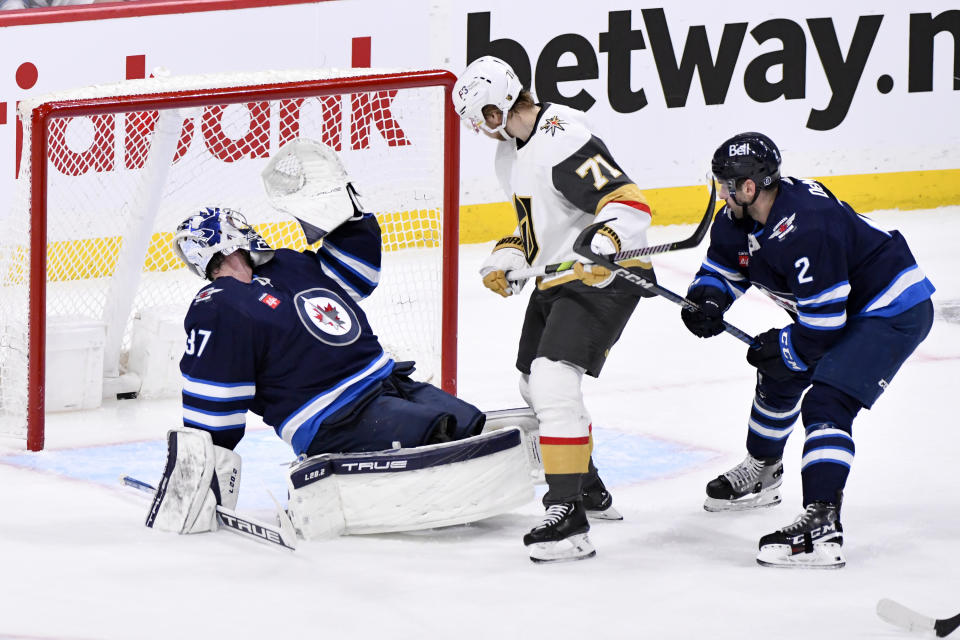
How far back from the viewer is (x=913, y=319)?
3.58 metres

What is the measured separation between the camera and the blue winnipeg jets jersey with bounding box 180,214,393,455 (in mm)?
3570

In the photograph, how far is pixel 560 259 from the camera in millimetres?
3795

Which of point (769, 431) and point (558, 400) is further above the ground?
point (558, 400)

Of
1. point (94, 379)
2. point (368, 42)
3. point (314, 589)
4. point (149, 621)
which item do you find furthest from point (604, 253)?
point (368, 42)

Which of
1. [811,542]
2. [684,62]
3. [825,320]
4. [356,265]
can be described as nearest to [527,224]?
[356,265]

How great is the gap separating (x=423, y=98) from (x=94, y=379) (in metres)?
1.48

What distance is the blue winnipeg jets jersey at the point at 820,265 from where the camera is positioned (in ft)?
11.1

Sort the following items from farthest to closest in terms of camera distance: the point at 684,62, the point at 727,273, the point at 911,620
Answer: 1. the point at 684,62
2. the point at 727,273
3. the point at 911,620

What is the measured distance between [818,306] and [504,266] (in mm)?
787

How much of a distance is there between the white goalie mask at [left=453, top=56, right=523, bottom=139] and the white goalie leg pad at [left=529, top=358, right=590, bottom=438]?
0.59m

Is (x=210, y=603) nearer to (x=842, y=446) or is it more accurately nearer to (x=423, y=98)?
(x=842, y=446)

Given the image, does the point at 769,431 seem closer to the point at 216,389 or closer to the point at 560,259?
the point at 560,259

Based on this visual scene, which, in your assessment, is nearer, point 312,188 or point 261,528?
point 261,528

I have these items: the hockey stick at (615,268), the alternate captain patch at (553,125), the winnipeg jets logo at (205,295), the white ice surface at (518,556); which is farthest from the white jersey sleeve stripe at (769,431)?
the winnipeg jets logo at (205,295)
